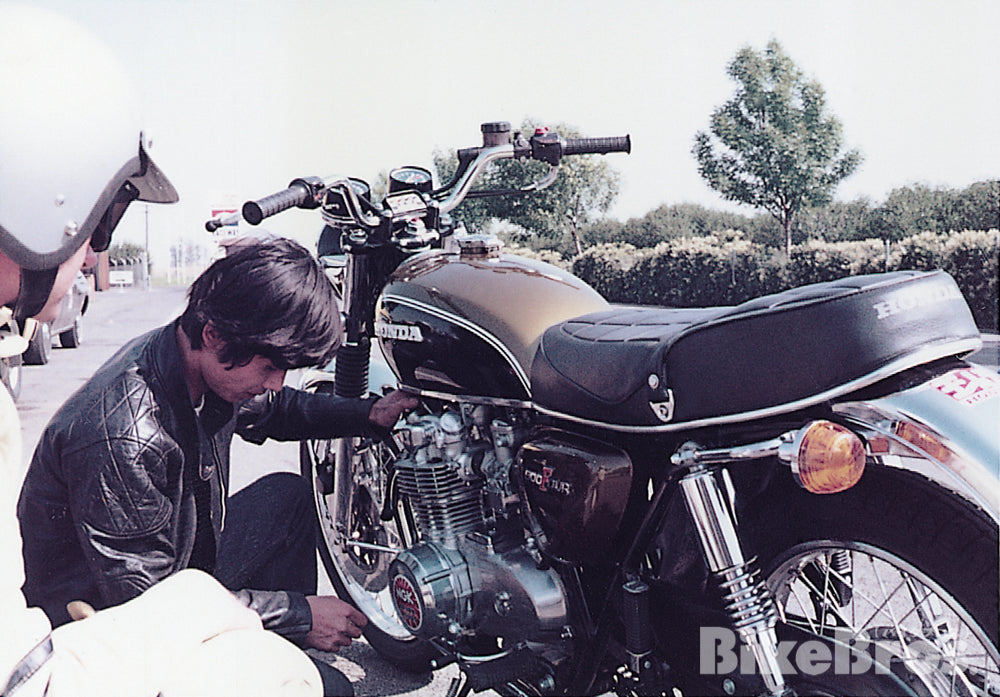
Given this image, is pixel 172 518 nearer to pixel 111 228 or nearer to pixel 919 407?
pixel 111 228

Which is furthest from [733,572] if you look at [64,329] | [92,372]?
[64,329]

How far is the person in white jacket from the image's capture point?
119 cm

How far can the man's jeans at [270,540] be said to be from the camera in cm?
253

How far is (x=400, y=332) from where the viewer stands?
7.73ft

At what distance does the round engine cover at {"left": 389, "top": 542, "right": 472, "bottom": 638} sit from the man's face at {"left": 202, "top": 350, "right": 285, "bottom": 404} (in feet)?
1.89

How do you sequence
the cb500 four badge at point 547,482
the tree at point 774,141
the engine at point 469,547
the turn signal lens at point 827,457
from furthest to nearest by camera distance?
1. the tree at point 774,141
2. the engine at point 469,547
3. the cb500 four badge at point 547,482
4. the turn signal lens at point 827,457

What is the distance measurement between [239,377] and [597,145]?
1.43m

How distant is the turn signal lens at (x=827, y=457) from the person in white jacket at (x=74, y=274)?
3.17 ft

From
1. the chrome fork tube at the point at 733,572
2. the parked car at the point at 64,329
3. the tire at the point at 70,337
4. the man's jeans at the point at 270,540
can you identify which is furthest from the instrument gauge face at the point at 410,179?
the tire at the point at 70,337

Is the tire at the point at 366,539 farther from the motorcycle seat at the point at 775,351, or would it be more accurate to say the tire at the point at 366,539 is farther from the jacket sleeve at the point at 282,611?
the motorcycle seat at the point at 775,351

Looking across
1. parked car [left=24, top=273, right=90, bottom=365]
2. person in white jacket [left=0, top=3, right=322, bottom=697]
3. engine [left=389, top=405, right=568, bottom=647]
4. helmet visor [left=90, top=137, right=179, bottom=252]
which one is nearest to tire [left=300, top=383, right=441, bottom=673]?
engine [left=389, top=405, right=568, bottom=647]

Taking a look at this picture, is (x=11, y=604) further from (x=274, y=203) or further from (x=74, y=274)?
(x=274, y=203)

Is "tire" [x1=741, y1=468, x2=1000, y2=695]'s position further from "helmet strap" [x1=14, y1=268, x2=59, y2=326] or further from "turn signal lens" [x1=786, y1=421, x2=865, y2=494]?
"helmet strap" [x1=14, y1=268, x2=59, y2=326]

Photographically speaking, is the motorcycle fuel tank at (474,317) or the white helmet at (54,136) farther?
the motorcycle fuel tank at (474,317)
